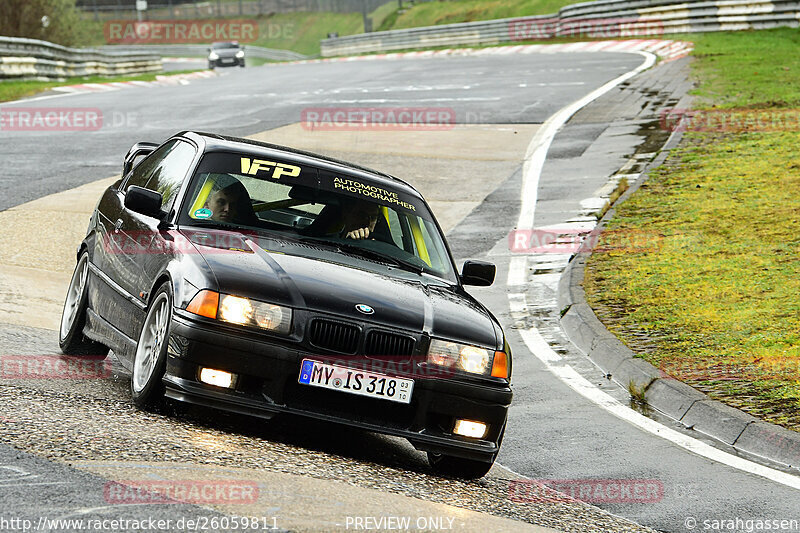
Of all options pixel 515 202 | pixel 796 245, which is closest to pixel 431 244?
pixel 796 245

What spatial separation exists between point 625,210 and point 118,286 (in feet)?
31.1

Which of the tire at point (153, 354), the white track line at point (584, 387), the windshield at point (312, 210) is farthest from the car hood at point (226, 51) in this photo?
the tire at point (153, 354)

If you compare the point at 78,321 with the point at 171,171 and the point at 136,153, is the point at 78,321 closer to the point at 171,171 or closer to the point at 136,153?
the point at 171,171

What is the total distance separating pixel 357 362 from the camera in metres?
6.07

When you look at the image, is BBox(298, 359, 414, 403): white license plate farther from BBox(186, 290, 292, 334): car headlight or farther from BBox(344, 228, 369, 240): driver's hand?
BBox(344, 228, 369, 240): driver's hand

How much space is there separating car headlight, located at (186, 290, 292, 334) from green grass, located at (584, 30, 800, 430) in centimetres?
354

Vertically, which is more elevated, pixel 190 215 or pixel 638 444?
pixel 190 215

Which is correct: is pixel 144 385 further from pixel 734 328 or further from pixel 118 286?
pixel 734 328

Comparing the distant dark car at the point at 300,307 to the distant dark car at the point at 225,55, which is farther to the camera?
the distant dark car at the point at 225,55

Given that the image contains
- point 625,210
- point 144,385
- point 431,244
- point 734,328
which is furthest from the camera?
point 625,210

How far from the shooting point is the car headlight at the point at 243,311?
6059mm

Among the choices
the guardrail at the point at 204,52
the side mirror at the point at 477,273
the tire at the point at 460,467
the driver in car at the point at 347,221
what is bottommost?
Answer: the guardrail at the point at 204,52

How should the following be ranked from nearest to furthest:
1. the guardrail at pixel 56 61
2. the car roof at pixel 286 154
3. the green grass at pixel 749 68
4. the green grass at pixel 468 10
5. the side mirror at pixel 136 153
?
the car roof at pixel 286 154 → the side mirror at pixel 136 153 → the green grass at pixel 749 68 → the guardrail at pixel 56 61 → the green grass at pixel 468 10

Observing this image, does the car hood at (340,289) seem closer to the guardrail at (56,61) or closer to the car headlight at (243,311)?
the car headlight at (243,311)
